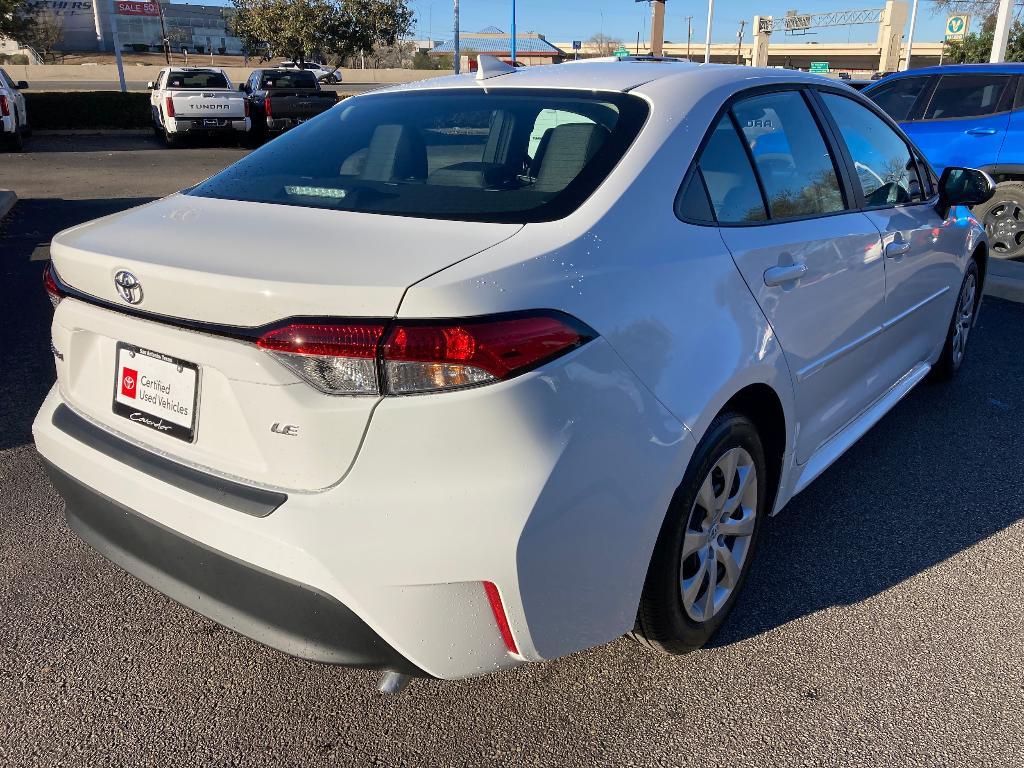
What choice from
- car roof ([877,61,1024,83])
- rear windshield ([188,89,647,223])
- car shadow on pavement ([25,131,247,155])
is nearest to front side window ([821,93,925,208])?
rear windshield ([188,89,647,223])

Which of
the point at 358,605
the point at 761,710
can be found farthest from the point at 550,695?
the point at 358,605

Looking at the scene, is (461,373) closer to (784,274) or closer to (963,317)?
(784,274)

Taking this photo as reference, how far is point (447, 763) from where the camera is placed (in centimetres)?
222

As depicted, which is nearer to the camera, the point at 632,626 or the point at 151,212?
the point at 632,626

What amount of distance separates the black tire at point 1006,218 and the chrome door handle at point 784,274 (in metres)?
6.50

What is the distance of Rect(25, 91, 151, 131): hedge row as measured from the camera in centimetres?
2202

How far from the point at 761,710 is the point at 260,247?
1.81 metres

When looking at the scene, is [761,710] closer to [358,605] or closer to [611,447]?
[611,447]

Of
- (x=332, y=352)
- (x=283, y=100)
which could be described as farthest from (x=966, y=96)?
(x=283, y=100)

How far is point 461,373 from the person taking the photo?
1780mm

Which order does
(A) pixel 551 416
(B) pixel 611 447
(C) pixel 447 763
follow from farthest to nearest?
(C) pixel 447 763
(B) pixel 611 447
(A) pixel 551 416

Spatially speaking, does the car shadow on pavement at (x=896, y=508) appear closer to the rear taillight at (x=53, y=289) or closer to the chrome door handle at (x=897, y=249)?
the chrome door handle at (x=897, y=249)

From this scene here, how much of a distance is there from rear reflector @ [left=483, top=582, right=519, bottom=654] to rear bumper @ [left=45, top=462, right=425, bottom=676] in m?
0.21

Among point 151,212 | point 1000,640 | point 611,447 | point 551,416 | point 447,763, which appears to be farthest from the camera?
point 1000,640
